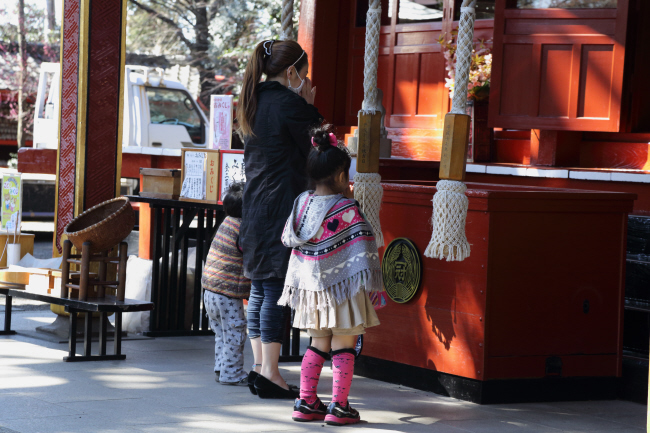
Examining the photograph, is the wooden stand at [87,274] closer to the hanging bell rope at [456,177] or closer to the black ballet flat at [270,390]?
the black ballet flat at [270,390]

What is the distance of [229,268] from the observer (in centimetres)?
514

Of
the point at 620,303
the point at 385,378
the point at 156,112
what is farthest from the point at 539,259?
the point at 156,112

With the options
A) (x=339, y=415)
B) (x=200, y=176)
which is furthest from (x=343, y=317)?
(x=200, y=176)

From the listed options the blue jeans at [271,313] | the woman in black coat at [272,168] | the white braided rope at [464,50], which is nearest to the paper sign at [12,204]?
the woman in black coat at [272,168]

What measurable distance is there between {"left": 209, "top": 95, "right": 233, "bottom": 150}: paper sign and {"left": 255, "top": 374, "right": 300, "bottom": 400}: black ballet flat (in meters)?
2.64

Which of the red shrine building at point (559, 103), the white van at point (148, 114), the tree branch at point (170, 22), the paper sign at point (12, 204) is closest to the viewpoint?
the paper sign at point (12, 204)

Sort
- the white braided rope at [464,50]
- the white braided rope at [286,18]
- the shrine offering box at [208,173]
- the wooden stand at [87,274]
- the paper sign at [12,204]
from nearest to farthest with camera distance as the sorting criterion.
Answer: the white braided rope at [464,50], the white braided rope at [286,18], the wooden stand at [87,274], the shrine offering box at [208,173], the paper sign at [12,204]

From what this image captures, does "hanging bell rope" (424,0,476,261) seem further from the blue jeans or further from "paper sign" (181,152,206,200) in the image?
"paper sign" (181,152,206,200)

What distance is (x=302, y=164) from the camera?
4766mm

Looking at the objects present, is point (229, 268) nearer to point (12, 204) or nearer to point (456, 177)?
point (456, 177)

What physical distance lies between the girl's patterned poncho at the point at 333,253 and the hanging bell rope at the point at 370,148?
2.37 feet

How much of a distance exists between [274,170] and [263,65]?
0.58 meters

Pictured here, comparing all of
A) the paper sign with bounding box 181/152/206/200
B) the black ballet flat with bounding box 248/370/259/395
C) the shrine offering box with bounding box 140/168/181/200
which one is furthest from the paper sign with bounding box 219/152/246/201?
the black ballet flat with bounding box 248/370/259/395

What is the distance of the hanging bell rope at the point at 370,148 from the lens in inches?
199
